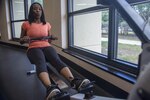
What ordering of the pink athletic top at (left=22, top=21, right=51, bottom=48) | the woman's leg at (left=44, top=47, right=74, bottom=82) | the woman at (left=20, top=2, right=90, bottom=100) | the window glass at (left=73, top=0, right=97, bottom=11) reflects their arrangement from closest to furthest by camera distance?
the woman at (left=20, top=2, right=90, bottom=100), the woman's leg at (left=44, top=47, right=74, bottom=82), the pink athletic top at (left=22, top=21, right=51, bottom=48), the window glass at (left=73, top=0, right=97, bottom=11)

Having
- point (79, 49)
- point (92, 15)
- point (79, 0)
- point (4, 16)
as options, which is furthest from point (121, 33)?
point (4, 16)

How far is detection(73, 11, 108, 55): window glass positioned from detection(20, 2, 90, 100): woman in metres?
0.89

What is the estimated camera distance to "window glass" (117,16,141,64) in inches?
84.8

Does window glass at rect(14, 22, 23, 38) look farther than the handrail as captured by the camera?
Yes

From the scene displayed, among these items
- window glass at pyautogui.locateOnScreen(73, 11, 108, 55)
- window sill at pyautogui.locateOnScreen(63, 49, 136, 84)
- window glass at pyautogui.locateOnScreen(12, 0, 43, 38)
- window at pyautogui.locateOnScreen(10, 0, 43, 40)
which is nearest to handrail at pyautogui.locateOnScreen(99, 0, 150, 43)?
window sill at pyautogui.locateOnScreen(63, 49, 136, 84)

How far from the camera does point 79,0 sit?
142 inches

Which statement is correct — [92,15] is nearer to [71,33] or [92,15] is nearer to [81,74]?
[71,33]

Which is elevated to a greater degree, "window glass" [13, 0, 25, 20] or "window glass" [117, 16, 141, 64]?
"window glass" [13, 0, 25, 20]

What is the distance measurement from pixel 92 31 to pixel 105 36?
0.70 meters

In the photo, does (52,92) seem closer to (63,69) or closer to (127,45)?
(63,69)

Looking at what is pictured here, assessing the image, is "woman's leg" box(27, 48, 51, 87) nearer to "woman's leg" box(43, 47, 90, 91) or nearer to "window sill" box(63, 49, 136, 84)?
"woman's leg" box(43, 47, 90, 91)

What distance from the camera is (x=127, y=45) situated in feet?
7.53

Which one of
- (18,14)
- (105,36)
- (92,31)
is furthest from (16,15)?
(105,36)

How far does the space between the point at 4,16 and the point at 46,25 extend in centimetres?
534
